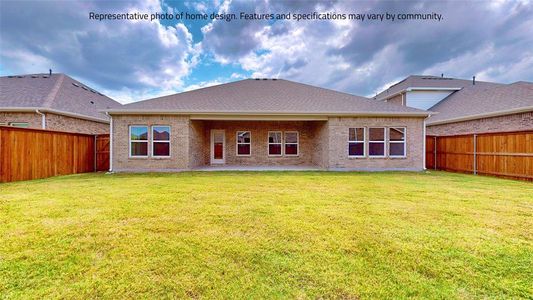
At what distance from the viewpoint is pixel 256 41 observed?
53.0 ft

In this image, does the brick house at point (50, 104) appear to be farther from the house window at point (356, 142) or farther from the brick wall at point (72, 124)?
the house window at point (356, 142)

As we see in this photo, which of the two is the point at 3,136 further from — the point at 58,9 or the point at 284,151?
the point at 284,151

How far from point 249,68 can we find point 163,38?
797 centimetres

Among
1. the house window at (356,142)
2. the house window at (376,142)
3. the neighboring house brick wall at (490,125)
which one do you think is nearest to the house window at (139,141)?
the house window at (356,142)

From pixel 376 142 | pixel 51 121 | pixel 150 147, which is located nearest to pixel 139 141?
pixel 150 147

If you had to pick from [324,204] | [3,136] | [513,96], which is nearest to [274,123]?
[324,204]

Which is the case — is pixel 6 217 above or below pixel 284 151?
below

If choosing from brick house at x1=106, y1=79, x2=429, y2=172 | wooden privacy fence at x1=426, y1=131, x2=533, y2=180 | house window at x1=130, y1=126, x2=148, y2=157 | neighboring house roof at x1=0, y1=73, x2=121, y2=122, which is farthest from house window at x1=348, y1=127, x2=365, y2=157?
neighboring house roof at x1=0, y1=73, x2=121, y2=122

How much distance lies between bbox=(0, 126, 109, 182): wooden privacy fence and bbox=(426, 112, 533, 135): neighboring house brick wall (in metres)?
22.2

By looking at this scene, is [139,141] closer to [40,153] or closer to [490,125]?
[40,153]

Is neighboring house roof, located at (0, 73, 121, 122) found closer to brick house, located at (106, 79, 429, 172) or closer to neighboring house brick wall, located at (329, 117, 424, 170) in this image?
brick house, located at (106, 79, 429, 172)

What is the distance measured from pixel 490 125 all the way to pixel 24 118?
25.7 metres

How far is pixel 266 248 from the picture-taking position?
326cm

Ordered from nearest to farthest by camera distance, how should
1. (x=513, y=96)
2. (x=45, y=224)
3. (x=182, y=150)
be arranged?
(x=45, y=224) → (x=182, y=150) → (x=513, y=96)
